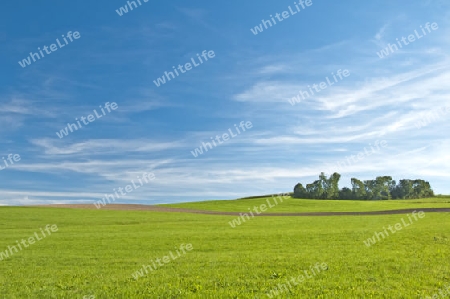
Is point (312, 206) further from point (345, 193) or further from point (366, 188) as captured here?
point (366, 188)

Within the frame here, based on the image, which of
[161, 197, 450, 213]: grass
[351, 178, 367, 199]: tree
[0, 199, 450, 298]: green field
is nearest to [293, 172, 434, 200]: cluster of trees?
[351, 178, 367, 199]: tree

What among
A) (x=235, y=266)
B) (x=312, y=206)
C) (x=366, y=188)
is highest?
(x=235, y=266)

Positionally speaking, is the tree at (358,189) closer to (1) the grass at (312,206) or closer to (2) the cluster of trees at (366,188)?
(2) the cluster of trees at (366,188)

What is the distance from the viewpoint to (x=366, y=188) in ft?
508

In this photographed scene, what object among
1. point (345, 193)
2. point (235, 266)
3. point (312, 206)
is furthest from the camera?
point (345, 193)

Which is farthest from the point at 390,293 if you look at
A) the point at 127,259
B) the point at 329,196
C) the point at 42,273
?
the point at 329,196

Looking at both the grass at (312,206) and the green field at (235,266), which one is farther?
the grass at (312,206)

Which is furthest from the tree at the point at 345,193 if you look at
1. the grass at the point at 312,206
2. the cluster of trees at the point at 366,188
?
the grass at the point at 312,206

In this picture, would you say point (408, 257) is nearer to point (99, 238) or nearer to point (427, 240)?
point (427, 240)

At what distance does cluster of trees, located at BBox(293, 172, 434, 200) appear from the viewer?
14350 centimetres

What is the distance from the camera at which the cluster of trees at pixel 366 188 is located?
471ft

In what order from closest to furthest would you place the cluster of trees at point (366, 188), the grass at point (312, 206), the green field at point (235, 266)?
the green field at point (235, 266) < the grass at point (312, 206) < the cluster of trees at point (366, 188)

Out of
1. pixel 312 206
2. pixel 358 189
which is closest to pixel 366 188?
pixel 358 189

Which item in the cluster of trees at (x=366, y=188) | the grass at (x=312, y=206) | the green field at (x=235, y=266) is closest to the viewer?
the green field at (x=235, y=266)
